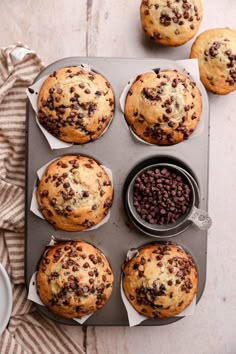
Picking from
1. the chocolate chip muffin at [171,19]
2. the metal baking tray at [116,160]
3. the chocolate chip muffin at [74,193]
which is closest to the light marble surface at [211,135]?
the chocolate chip muffin at [171,19]

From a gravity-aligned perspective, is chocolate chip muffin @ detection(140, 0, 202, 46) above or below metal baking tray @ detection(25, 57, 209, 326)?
above

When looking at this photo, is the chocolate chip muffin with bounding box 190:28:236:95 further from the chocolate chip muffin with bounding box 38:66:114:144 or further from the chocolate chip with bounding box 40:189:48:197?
the chocolate chip with bounding box 40:189:48:197

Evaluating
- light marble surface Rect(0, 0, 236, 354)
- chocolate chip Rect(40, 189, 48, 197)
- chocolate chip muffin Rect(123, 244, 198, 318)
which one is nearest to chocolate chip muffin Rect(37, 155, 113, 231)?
chocolate chip Rect(40, 189, 48, 197)

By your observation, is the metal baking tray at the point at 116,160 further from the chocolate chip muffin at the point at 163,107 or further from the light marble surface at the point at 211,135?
the light marble surface at the point at 211,135

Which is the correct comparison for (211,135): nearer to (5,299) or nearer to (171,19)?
(171,19)

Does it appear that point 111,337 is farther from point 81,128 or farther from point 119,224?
point 81,128

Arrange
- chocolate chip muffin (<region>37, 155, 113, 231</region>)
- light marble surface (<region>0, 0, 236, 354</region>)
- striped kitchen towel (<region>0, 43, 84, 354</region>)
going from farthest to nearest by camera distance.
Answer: light marble surface (<region>0, 0, 236, 354</region>) < striped kitchen towel (<region>0, 43, 84, 354</region>) < chocolate chip muffin (<region>37, 155, 113, 231</region>)
